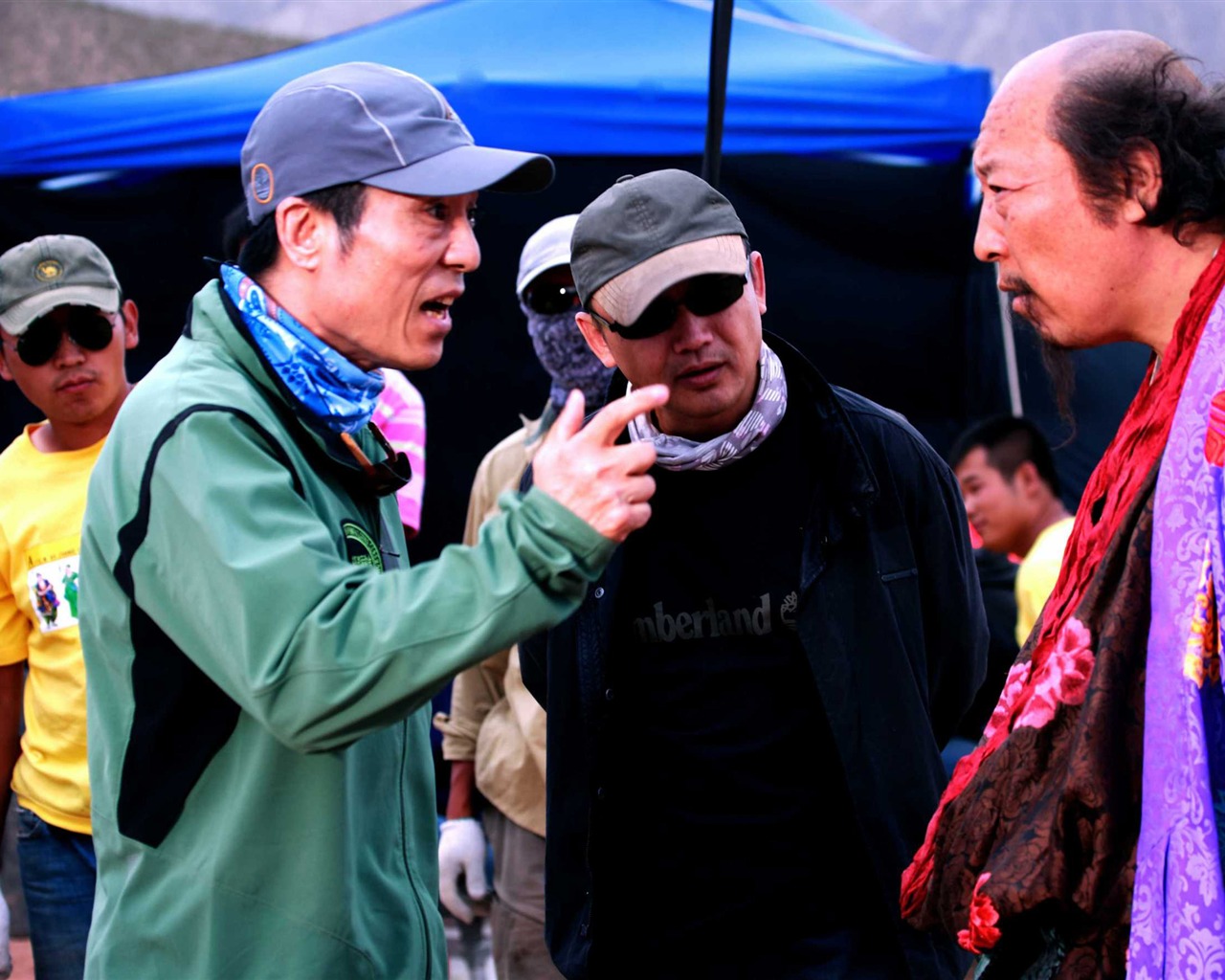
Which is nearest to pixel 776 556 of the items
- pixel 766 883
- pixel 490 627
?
pixel 766 883

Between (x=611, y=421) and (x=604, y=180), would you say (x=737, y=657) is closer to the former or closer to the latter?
(x=611, y=421)

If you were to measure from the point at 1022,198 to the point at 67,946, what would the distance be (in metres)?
2.72

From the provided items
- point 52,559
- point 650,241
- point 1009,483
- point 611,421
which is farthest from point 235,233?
point 1009,483

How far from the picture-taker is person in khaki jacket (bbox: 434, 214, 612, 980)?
353cm

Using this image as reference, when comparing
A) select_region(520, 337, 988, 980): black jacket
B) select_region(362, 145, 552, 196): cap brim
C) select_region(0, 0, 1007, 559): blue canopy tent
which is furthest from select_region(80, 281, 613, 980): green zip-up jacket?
select_region(0, 0, 1007, 559): blue canopy tent

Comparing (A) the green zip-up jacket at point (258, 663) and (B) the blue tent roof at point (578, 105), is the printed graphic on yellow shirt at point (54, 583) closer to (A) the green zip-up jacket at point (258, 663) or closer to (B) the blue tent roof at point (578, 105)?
(A) the green zip-up jacket at point (258, 663)

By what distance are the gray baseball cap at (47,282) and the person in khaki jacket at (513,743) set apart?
1105mm

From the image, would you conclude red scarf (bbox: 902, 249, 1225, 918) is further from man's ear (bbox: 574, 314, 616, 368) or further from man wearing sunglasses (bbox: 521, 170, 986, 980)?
man's ear (bbox: 574, 314, 616, 368)

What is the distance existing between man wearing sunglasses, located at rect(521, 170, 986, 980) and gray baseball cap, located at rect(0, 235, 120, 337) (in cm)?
158

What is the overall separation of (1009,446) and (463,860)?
239cm

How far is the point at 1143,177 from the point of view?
1780 mm

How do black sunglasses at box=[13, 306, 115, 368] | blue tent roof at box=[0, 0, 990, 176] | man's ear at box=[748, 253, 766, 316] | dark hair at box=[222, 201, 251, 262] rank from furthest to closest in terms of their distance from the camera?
blue tent roof at box=[0, 0, 990, 176] → black sunglasses at box=[13, 306, 115, 368] → man's ear at box=[748, 253, 766, 316] → dark hair at box=[222, 201, 251, 262]

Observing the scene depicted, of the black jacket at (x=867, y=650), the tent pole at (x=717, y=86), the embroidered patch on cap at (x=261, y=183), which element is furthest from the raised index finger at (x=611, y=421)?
the tent pole at (x=717, y=86)

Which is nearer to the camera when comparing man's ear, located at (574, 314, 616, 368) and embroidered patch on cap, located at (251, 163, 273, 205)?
embroidered patch on cap, located at (251, 163, 273, 205)
